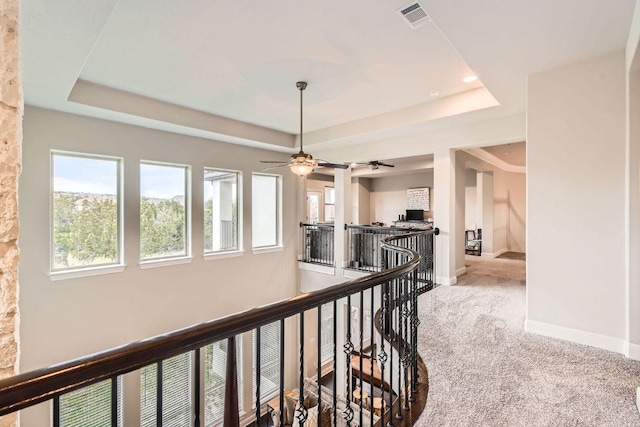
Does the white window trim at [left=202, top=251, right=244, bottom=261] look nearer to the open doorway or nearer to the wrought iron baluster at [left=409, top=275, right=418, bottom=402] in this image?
the wrought iron baluster at [left=409, top=275, right=418, bottom=402]

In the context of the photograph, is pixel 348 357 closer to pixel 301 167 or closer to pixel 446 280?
pixel 301 167

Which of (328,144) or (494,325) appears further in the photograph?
(328,144)

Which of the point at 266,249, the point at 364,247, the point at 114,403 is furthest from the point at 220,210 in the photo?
the point at 114,403

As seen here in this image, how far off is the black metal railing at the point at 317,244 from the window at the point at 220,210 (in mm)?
1781

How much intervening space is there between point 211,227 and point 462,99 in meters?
4.95

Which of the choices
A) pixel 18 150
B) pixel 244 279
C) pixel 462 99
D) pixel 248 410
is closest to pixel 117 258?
pixel 244 279

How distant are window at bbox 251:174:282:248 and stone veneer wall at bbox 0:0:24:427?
5.92 meters

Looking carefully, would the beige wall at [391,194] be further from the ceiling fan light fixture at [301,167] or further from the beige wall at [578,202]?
the beige wall at [578,202]

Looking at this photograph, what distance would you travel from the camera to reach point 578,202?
9.85ft

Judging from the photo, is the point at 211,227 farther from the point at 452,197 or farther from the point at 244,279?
the point at 452,197

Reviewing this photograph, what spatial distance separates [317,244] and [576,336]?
17.3ft

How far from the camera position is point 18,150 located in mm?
1070

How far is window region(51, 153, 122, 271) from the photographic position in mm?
4508

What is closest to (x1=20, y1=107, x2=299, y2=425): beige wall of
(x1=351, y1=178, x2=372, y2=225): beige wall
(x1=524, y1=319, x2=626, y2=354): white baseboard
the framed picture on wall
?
(x1=524, y1=319, x2=626, y2=354): white baseboard
